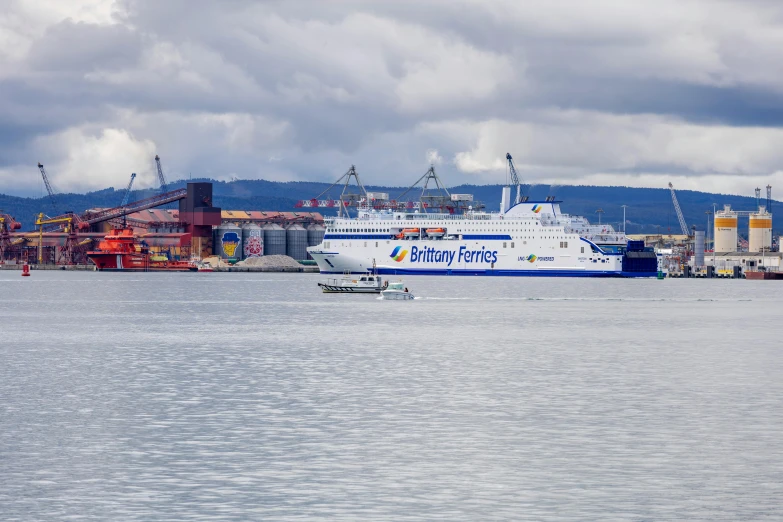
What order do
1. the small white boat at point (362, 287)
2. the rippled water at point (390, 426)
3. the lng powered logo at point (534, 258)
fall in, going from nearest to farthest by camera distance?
the rippled water at point (390, 426), the small white boat at point (362, 287), the lng powered logo at point (534, 258)

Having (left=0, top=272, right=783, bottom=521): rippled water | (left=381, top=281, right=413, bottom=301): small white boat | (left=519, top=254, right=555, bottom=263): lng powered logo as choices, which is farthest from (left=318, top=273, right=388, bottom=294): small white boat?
(left=519, top=254, right=555, bottom=263): lng powered logo

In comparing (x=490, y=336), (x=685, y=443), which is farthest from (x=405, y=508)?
(x=490, y=336)

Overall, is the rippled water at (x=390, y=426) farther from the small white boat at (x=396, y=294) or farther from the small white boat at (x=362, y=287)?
the small white boat at (x=362, y=287)

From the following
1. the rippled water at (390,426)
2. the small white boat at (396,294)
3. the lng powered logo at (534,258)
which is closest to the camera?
the rippled water at (390,426)

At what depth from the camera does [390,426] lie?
30.5 metres

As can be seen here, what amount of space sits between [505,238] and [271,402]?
162761mm

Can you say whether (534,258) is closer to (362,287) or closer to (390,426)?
(362,287)

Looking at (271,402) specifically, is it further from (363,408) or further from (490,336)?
(490,336)

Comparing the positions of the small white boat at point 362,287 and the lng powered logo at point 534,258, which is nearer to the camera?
the small white boat at point 362,287

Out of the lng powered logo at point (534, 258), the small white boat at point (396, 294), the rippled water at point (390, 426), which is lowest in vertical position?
the rippled water at point (390, 426)

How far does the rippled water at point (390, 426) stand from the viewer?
21219mm

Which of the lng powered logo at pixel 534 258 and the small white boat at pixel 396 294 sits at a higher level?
the lng powered logo at pixel 534 258

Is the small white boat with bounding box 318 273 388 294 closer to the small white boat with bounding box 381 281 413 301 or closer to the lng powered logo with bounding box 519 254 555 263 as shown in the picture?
the small white boat with bounding box 381 281 413 301

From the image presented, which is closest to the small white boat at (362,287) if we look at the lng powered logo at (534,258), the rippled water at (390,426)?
the rippled water at (390,426)
